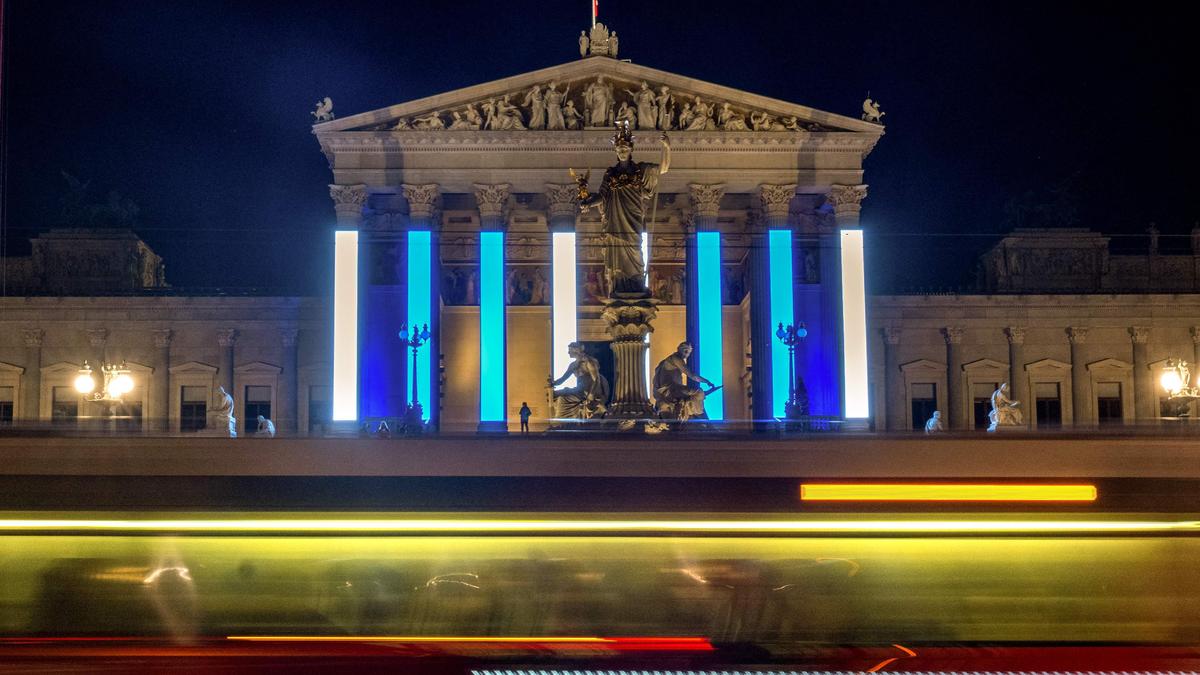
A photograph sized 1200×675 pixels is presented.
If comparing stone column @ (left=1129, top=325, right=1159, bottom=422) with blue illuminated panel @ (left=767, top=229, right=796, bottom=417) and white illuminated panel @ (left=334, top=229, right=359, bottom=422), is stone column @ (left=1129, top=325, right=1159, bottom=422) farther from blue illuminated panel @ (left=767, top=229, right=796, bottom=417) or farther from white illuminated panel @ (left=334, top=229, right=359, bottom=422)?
white illuminated panel @ (left=334, top=229, right=359, bottom=422)

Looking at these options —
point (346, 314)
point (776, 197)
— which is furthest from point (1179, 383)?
point (346, 314)

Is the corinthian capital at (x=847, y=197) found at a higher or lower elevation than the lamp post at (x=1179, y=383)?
higher

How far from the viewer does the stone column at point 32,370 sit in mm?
52562

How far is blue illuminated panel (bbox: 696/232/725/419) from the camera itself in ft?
153

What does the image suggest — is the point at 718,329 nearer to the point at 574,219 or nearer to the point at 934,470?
the point at 574,219

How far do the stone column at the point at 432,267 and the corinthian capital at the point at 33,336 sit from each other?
16.6 m

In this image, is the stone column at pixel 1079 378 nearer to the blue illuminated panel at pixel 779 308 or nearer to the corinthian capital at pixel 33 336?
the blue illuminated panel at pixel 779 308

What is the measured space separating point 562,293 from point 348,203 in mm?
9180

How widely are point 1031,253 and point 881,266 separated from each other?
8618 mm

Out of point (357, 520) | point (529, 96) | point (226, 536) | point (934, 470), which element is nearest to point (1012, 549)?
point (934, 470)

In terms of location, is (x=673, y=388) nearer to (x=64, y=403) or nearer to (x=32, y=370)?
(x=64, y=403)

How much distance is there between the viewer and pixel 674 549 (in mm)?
6895

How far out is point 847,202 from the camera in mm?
A: 48781

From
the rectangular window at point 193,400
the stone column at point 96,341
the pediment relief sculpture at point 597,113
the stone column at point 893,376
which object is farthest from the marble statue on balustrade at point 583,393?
the stone column at point 96,341
